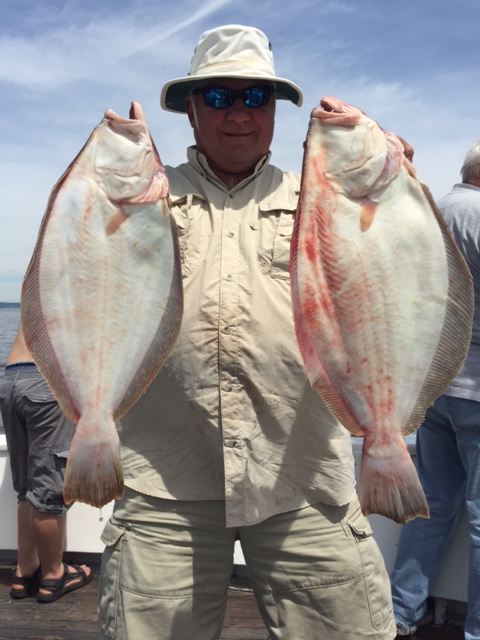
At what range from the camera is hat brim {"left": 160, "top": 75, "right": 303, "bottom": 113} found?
2.27 metres

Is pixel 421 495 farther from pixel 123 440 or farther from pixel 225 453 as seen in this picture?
pixel 123 440

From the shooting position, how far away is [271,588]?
2.33m

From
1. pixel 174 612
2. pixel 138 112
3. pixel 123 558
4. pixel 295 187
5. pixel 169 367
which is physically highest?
pixel 138 112

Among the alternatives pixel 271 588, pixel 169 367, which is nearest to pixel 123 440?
pixel 169 367

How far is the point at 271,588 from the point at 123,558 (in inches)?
20.4

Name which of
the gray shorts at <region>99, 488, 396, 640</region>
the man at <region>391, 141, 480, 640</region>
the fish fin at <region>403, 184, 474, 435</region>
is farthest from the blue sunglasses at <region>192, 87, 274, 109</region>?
the man at <region>391, 141, 480, 640</region>

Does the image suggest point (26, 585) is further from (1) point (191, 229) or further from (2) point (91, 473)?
(1) point (191, 229)

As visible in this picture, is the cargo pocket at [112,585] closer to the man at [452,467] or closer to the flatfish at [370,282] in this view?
the flatfish at [370,282]

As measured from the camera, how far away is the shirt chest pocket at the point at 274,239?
7.43 ft

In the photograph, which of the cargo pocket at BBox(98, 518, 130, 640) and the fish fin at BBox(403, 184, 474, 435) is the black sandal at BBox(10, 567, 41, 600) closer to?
the cargo pocket at BBox(98, 518, 130, 640)

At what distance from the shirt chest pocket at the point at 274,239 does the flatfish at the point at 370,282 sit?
13.3 inches

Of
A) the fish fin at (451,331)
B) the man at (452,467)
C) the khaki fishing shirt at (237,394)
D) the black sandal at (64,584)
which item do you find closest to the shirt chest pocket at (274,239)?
the khaki fishing shirt at (237,394)

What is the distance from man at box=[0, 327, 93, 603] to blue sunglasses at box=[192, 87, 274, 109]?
2.20 m

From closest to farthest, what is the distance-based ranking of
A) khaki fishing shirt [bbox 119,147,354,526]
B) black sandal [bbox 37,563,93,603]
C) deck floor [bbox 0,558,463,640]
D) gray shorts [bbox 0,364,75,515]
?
khaki fishing shirt [bbox 119,147,354,526] → deck floor [bbox 0,558,463,640] → gray shorts [bbox 0,364,75,515] → black sandal [bbox 37,563,93,603]
